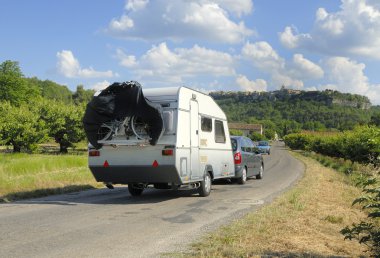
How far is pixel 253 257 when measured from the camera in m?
6.04

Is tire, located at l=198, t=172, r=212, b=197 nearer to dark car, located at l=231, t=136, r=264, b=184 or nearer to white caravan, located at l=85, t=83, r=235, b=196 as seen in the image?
white caravan, located at l=85, t=83, r=235, b=196

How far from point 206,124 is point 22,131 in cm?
3098

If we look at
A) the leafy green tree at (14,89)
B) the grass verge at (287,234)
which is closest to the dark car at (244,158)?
the grass verge at (287,234)

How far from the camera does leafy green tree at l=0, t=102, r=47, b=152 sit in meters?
40.0

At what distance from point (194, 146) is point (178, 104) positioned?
138cm

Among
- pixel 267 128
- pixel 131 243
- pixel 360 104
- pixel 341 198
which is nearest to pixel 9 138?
pixel 341 198

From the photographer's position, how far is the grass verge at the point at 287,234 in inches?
254

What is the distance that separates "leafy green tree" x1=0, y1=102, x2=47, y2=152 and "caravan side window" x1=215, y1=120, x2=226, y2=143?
2928cm

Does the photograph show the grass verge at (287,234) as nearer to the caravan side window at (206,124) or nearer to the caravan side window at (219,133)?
the caravan side window at (206,124)

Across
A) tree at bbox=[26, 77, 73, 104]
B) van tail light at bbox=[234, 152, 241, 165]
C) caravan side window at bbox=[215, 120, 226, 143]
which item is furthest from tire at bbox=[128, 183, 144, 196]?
tree at bbox=[26, 77, 73, 104]

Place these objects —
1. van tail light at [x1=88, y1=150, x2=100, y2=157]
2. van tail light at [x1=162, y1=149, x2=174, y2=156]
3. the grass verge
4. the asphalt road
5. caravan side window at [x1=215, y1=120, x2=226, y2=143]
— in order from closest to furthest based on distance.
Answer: the grass verge < the asphalt road < van tail light at [x1=162, y1=149, x2=174, y2=156] < van tail light at [x1=88, y1=150, x2=100, y2=157] < caravan side window at [x1=215, y1=120, x2=226, y2=143]

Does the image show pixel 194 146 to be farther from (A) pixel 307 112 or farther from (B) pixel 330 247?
(A) pixel 307 112

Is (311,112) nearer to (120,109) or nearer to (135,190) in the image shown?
(135,190)

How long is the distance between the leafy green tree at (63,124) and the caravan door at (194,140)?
106ft
